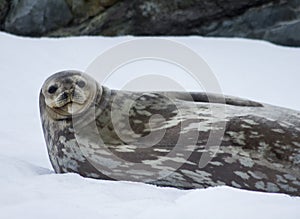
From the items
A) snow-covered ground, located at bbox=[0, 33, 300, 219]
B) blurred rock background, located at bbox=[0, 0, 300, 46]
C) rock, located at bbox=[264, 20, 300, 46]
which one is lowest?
snow-covered ground, located at bbox=[0, 33, 300, 219]

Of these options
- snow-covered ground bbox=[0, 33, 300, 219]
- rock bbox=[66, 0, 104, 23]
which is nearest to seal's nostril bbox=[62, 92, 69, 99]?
snow-covered ground bbox=[0, 33, 300, 219]

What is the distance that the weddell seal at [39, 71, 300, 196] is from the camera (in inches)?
83.4

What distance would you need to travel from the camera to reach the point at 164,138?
7.44 feet

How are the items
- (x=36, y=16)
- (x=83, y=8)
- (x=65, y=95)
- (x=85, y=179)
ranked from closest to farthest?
(x=85, y=179)
(x=65, y=95)
(x=36, y=16)
(x=83, y=8)

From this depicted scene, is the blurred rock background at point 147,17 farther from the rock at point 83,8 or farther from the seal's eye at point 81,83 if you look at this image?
the seal's eye at point 81,83

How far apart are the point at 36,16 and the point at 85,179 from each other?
5238 mm

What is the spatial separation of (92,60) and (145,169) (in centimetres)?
383

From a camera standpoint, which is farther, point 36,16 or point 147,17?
point 147,17

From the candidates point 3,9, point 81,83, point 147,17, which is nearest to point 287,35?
point 147,17

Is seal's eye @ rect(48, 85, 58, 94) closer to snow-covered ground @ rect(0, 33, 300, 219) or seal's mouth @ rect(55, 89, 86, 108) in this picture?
seal's mouth @ rect(55, 89, 86, 108)

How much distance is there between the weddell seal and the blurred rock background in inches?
185

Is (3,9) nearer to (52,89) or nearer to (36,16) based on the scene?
(36,16)

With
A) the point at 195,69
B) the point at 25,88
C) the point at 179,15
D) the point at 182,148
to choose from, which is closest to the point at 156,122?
the point at 182,148

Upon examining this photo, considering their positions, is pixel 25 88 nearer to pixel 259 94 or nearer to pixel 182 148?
pixel 259 94
